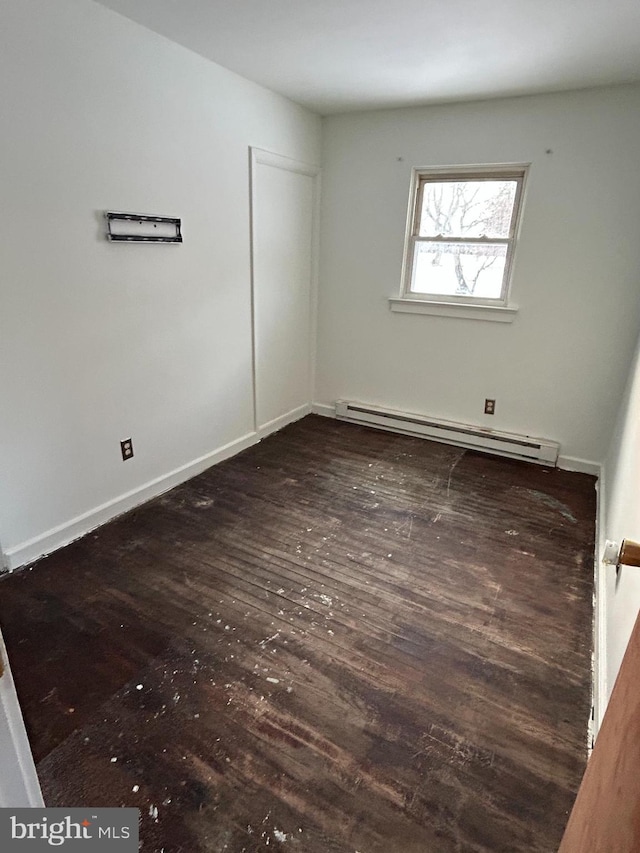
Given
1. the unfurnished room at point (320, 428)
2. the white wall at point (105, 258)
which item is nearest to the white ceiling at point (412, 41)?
the unfurnished room at point (320, 428)

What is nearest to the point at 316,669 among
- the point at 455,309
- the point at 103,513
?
the point at 103,513

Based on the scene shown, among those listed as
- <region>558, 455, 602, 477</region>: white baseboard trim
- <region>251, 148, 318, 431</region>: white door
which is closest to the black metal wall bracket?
<region>251, 148, 318, 431</region>: white door

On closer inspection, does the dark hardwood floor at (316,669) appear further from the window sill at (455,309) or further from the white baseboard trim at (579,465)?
the window sill at (455,309)

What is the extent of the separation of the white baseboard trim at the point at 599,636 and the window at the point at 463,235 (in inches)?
70.1

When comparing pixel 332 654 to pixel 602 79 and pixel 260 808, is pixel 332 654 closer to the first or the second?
pixel 260 808

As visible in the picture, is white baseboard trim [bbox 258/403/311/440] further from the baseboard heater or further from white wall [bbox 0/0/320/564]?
white wall [bbox 0/0/320/564]

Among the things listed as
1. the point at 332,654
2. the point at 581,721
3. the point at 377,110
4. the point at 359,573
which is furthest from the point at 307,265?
the point at 581,721

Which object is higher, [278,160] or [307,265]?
[278,160]

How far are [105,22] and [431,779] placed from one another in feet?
10.4

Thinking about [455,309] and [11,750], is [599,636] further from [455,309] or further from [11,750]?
[455,309]

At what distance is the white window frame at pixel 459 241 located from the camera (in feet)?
10.8

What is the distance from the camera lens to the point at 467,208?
3480 mm

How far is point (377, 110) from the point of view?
11.5 ft

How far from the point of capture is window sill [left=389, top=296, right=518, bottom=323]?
3.46 meters
